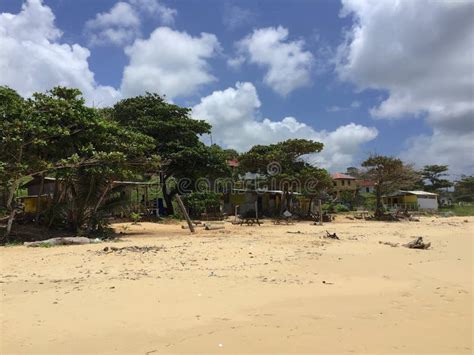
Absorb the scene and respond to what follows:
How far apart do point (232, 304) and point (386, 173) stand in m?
33.3

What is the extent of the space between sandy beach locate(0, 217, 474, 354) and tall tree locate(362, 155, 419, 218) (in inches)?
1044

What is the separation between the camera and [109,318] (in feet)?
18.7

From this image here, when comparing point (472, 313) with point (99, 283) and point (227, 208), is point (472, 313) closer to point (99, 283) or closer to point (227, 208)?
point (99, 283)

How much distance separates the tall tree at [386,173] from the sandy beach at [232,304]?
26.5 metres

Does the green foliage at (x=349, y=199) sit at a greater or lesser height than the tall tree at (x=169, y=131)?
lesser

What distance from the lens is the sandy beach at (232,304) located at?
4895 millimetres

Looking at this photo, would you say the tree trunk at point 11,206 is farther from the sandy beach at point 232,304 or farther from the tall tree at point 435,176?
the tall tree at point 435,176

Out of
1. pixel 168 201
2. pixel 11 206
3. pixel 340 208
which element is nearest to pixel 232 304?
pixel 11 206

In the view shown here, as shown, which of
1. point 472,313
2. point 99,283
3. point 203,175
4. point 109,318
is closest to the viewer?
point 109,318

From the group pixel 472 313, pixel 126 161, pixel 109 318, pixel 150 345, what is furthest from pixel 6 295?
pixel 126 161

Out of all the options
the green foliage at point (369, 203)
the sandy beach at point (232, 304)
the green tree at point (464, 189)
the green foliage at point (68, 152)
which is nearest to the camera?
the sandy beach at point (232, 304)

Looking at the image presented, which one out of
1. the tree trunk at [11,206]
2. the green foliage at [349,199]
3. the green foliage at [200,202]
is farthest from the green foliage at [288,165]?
the tree trunk at [11,206]

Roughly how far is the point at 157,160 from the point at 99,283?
11.1 meters

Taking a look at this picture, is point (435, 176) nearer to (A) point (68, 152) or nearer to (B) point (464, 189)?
(B) point (464, 189)
